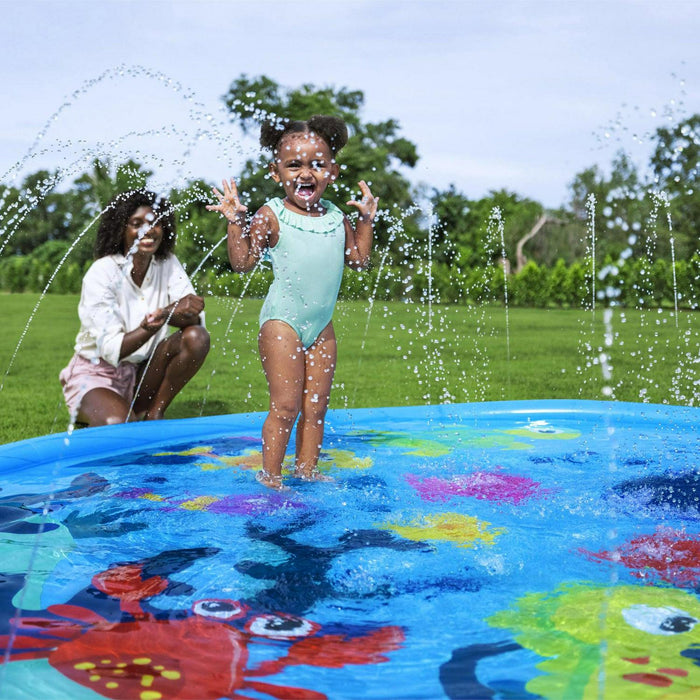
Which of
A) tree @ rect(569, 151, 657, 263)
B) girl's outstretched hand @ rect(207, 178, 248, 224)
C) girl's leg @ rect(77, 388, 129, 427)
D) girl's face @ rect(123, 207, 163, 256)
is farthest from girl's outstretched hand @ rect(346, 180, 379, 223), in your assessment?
tree @ rect(569, 151, 657, 263)

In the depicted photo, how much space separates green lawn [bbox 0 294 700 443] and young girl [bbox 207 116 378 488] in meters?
2.62

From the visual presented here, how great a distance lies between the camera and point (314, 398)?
359 cm

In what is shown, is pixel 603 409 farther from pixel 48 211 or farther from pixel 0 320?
pixel 48 211

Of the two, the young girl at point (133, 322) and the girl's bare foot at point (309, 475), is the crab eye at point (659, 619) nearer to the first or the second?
the girl's bare foot at point (309, 475)

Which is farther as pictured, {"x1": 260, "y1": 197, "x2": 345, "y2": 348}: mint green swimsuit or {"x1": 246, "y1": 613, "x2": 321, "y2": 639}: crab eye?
{"x1": 260, "y1": 197, "x2": 345, "y2": 348}: mint green swimsuit

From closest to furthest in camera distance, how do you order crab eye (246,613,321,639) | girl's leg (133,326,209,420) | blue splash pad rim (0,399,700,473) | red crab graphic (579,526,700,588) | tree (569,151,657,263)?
1. crab eye (246,613,321,639)
2. red crab graphic (579,526,700,588)
3. blue splash pad rim (0,399,700,473)
4. girl's leg (133,326,209,420)
5. tree (569,151,657,263)

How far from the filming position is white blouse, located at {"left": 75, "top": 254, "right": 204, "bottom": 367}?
4.61 m

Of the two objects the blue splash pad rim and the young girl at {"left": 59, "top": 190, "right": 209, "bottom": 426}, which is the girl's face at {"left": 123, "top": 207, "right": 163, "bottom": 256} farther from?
the blue splash pad rim

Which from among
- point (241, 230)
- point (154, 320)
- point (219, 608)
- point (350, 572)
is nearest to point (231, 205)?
point (241, 230)

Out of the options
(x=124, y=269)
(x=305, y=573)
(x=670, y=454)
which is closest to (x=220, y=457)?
(x=124, y=269)

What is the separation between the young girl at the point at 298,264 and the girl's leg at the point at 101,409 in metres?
1.34

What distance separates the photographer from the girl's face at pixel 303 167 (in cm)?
348

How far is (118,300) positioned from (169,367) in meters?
0.46

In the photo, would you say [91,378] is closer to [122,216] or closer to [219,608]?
[122,216]
